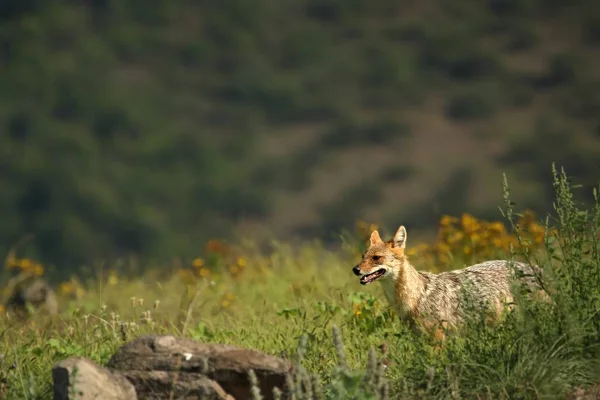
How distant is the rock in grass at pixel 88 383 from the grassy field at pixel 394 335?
0.20 m

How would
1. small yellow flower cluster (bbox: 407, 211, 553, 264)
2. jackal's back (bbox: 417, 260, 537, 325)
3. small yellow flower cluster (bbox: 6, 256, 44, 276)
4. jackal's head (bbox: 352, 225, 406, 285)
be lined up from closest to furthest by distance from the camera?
jackal's back (bbox: 417, 260, 537, 325), jackal's head (bbox: 352, 225, 406, 285), small yellow flower cluster (bbox: 407, 211, 553, 264), small yellow flower cluster (bbox: 6, 256, 44, 276)

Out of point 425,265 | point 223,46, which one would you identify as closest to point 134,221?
point 223,46

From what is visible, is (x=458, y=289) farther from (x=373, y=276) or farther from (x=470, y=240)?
(x=470, y=240)

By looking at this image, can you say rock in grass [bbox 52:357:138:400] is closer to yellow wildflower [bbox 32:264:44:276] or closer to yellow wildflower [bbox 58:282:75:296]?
yellow wildflower [bbox 32:264:44:276]

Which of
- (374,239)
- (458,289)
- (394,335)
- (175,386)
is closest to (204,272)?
(374,239)

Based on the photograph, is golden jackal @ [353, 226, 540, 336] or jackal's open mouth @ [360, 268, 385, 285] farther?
jackal's open mouth @ [360, 268, 385, 285]

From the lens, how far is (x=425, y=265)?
37.7ft

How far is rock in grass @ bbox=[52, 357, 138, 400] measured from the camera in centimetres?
608

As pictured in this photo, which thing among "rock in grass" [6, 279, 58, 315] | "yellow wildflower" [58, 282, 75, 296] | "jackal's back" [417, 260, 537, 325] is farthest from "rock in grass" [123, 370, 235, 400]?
"yellow wildflower" [58, 282, 75, 296]

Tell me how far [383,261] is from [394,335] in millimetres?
1445

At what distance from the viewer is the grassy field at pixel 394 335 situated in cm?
629

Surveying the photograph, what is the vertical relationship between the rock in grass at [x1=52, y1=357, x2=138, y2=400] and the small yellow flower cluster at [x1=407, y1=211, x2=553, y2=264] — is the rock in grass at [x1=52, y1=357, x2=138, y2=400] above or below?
below

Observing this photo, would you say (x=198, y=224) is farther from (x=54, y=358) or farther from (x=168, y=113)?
(x=54, y=358)

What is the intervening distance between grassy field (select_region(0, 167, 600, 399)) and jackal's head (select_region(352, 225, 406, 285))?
202mm
